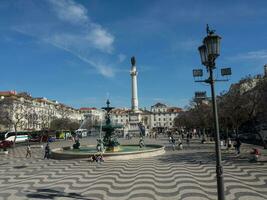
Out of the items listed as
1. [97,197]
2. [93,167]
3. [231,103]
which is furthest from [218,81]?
[231,103]

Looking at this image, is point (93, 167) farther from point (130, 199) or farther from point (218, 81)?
point (218, 81)

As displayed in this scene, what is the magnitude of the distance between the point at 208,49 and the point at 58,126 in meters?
103

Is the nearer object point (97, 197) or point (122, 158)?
point (97, 197)

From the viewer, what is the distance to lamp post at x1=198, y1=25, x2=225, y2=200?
9906 millimetres

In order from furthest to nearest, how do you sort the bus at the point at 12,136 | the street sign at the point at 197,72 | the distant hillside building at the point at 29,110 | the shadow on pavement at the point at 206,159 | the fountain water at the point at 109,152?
the distant hillside building at the point at 29,110 < the bus at the point at 12,136 < the fountain water at the point at 109,152 < the shadow on pavement at the point at 206,159 < the street sign at the point at 197,72

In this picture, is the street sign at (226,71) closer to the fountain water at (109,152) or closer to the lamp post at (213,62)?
the lamp post at (213,62)

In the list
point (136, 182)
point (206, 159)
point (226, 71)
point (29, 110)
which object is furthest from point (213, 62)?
point (29, 110)

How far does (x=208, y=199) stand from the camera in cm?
1354

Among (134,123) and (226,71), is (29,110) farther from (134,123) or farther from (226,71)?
(226,71)

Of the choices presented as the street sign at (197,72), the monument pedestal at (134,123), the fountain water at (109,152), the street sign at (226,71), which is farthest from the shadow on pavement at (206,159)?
the monument pedestal at (134,123)

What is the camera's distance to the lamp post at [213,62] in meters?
9.91

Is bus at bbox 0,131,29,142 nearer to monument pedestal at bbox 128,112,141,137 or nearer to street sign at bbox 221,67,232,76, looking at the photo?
monument pedestal at bbox 128,112,141,137

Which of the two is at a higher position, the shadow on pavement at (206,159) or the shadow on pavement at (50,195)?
the shadow on pavement at (206,159)

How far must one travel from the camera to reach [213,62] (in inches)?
404
